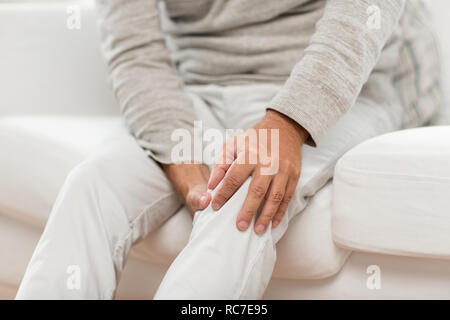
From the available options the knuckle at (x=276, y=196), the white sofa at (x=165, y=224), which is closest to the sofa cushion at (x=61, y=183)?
the white sofa at (x=165, y=224)

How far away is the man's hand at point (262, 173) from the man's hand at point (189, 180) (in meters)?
0.06

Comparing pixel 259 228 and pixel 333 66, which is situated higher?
pixel 333 66

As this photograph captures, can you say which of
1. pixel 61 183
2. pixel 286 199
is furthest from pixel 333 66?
pixel 61 183

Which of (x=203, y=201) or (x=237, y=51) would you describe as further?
(x=237, y=51)

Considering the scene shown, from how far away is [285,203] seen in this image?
72cm

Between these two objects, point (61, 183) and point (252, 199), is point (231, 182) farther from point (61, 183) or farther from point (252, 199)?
point (61, 183)

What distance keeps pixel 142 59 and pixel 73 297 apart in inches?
17.8

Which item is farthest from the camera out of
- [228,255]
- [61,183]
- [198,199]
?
[61,183]

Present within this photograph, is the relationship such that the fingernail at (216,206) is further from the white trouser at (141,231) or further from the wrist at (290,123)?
the wrist at (290,123)

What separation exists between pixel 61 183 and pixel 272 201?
15.2 inches

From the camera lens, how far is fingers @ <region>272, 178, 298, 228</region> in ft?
2.34

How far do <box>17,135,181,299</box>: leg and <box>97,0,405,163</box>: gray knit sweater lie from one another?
0.20ft

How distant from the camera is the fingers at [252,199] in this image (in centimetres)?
67
